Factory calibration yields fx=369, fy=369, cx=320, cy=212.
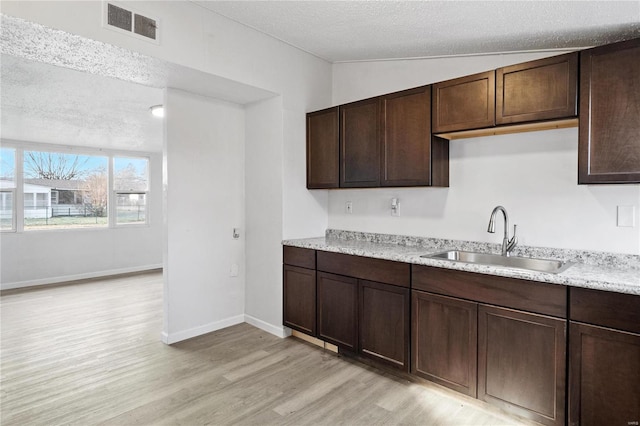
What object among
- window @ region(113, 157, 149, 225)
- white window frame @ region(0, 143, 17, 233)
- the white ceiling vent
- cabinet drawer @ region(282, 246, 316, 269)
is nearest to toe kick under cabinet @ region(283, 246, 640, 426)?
cabinet drawer @ region(282, 246, 316, 269)

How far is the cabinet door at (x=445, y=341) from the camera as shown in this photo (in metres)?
2.25

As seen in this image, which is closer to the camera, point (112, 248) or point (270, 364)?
point (270, 364)

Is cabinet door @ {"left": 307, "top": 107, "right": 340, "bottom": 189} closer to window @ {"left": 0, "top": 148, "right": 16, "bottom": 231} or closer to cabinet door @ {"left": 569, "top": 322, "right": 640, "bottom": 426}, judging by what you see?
cabinet door @ {"left": 569, "top": 322, "right": 640, "bottom": 426}

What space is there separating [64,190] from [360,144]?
548cm

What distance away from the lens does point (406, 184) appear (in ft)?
9.40

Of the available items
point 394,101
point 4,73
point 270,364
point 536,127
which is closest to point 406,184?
point 394,101

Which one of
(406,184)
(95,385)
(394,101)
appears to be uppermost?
(394,101)

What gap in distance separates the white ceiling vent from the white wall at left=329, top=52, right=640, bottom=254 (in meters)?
1.91

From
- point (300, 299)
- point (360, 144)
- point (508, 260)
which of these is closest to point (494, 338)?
point (508, 260)

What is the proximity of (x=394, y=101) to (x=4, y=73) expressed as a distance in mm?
3197

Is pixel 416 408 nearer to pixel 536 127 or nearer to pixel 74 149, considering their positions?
pixel 536 127

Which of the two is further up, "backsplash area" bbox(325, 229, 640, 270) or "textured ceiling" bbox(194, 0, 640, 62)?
"textured ceiling" bbox(194, 0, 640, 62)

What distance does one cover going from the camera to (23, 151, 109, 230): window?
5.79 metres

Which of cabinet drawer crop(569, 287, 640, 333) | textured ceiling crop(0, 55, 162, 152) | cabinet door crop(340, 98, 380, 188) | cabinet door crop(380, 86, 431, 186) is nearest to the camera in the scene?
→ cabinet drawer crop(569, 287, 640, 333)
